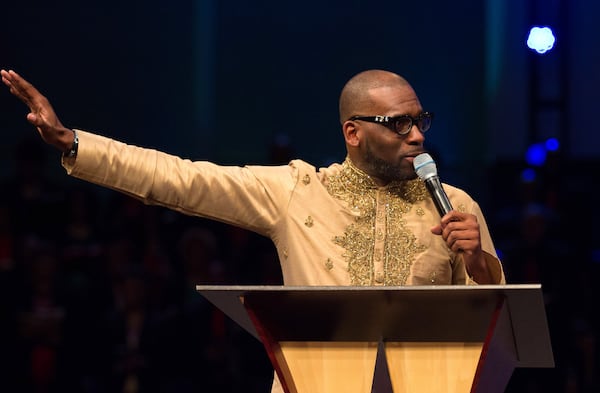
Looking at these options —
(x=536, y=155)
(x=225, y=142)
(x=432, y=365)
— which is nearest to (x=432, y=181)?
(x=432, y=365)

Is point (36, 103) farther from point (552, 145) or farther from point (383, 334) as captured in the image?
point (552, 145)

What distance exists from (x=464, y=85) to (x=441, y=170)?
0.81 meters

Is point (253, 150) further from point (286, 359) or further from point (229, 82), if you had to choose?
point (286, 359)

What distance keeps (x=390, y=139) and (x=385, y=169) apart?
0.09m

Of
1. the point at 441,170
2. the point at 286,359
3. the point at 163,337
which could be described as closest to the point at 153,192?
the point at 286,359

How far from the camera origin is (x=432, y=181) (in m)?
2.68

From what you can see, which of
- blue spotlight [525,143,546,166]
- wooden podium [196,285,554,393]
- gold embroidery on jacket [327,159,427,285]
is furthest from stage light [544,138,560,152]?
wooden podium [196,285,554,393]

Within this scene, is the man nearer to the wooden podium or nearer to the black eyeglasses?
the black eyeglasses

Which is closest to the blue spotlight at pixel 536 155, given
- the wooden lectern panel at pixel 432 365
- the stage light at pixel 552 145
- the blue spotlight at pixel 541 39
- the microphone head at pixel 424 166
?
the stage light at pixel 552 145

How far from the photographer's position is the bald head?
10.0 ft

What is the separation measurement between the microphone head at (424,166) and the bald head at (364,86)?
0.29 metres

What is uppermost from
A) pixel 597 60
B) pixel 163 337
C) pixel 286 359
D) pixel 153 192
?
pixel 597 60

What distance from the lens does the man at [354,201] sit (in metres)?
2.95

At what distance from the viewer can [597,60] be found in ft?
22.5
